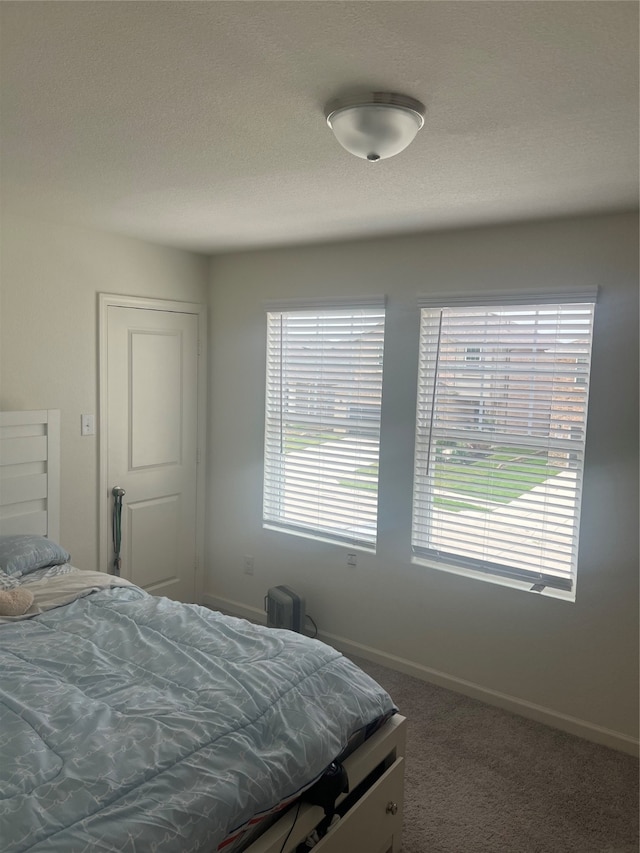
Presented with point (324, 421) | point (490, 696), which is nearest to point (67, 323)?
point (324, 421)

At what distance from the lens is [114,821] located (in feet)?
4.73

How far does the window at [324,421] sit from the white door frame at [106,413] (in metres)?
0.52

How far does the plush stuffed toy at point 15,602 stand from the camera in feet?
8.15

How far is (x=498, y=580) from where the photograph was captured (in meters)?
3.31

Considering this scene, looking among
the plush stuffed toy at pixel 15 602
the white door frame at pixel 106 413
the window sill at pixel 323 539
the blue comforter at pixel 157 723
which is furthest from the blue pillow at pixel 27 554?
the window sill at pixel 323 539

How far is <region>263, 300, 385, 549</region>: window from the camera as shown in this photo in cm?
375

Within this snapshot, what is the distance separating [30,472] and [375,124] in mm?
2576

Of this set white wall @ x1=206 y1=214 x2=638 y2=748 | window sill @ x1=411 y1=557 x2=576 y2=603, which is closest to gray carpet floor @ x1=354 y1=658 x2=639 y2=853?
white wall @ x1=206 y1=214 x2=638 y2=748

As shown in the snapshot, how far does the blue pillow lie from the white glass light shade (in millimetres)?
2300

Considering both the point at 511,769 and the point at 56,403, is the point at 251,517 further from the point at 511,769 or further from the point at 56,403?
the point at 511,769

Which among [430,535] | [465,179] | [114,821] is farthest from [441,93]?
[430,535]

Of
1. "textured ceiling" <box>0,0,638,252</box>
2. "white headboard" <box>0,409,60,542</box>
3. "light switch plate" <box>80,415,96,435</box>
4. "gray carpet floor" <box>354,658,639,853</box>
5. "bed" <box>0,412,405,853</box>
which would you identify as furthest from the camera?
"light switch plate" <box>80,415,96,435</box>

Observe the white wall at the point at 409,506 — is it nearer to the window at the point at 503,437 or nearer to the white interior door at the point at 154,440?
the window at the point at 503,437

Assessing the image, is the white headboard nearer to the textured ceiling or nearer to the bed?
the bed
